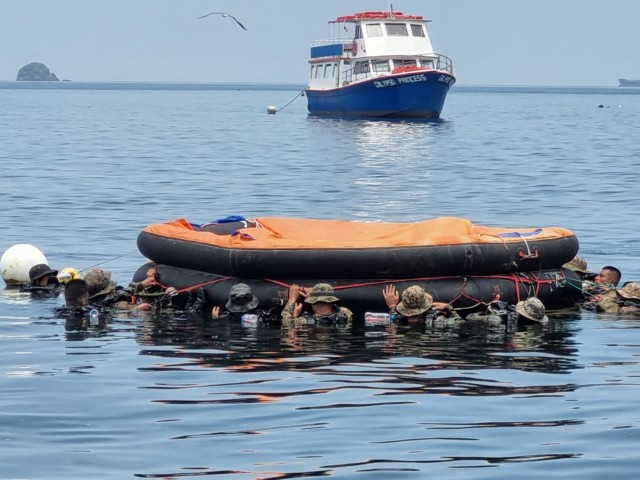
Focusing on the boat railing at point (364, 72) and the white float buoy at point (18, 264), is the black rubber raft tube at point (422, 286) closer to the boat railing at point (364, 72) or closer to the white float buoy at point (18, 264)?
the white float buoy at point (18, 264)

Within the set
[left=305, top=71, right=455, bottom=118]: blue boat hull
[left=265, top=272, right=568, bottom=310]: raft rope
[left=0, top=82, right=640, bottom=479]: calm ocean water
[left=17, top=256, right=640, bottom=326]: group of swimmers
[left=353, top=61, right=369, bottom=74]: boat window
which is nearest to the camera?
[left=0, top=82, right=640, bottom=479]: calm ocean water

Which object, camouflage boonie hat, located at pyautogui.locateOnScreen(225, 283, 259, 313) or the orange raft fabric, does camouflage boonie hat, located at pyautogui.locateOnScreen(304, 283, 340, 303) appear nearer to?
the orange raft fabric

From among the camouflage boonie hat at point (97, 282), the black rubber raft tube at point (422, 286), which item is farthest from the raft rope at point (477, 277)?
the camouflage boonie hat at point (97, 282)

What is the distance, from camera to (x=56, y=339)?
45.6ft

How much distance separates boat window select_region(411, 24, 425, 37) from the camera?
66.9 m

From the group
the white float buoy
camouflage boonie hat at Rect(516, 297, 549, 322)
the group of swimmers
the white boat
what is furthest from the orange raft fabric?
the white boat

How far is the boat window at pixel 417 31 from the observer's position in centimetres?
6688

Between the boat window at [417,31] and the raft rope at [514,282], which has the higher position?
the boat window at [417,31]

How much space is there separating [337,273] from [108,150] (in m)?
41.0

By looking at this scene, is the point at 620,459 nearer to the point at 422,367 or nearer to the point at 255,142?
the point at 422,367

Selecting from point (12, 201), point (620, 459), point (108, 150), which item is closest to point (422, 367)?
point (620, 459)

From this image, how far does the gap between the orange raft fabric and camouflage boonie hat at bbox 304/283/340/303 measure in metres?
0.47

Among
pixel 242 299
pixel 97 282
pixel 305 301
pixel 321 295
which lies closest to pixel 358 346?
pixel 321 295

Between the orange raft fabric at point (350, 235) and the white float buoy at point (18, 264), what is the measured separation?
94.3 inches
